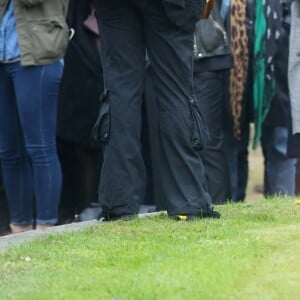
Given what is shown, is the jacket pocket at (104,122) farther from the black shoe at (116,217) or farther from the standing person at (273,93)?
the standing person at (273,93)

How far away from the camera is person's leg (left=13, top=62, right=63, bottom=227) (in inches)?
305

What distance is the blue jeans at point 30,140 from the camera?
25.5ft

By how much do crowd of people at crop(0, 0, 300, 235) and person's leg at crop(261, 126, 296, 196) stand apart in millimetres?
10

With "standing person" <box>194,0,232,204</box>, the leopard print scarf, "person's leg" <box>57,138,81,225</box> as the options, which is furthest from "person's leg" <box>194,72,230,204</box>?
"person's leg" <box>57,138,81,225</box>

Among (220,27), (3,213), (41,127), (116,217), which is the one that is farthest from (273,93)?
(116,217)

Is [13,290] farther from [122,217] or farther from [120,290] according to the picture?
[122,217]

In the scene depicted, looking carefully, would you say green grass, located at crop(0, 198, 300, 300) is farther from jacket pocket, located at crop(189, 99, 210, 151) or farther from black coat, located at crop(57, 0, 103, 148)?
black coat, located at crop(57, 0, 103, 148)

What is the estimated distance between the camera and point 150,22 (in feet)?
22.3

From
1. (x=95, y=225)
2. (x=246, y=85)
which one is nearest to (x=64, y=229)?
(x=95, y=225)

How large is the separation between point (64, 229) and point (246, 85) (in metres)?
2.71

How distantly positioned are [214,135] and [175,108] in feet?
7.28

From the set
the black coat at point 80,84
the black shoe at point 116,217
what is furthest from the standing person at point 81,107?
the black shoe at point 116,217

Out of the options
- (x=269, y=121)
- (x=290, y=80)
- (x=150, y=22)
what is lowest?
(x=269, y=121)

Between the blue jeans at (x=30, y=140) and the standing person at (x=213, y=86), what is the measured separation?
1.17 m
